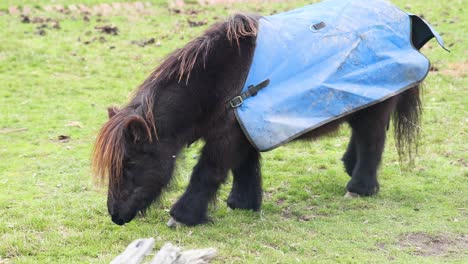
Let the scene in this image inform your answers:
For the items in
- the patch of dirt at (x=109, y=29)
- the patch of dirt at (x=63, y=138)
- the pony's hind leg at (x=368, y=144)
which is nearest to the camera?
the pony's hind leg at (x=368, y=144)

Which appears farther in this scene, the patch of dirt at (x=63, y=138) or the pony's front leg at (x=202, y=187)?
the patch of dirt at (x=63, y=138)

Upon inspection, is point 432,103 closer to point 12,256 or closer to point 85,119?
point 85,119

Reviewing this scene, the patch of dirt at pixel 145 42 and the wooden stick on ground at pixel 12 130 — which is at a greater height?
the wooden stick on ground at pixel 12 130

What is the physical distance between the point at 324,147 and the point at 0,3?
439 inches

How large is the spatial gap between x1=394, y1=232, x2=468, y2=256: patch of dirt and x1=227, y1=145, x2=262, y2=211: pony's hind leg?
1375mm

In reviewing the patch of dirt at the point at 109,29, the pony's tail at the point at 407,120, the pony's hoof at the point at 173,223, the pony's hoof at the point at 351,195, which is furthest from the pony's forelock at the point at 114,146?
the patch of dirt at the point at 109,29

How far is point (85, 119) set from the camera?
10094 millimetres

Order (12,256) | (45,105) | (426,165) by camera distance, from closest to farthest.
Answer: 1. (12,256)
2. (426,165)
3. (45,105)

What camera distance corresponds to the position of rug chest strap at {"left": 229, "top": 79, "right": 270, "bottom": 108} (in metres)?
5.98

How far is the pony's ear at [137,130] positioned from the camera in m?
5.62

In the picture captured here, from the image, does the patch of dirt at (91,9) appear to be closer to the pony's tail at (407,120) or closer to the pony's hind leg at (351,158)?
the pony's hind leg at (351,158)

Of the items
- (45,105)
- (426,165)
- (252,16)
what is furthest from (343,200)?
(45,105)

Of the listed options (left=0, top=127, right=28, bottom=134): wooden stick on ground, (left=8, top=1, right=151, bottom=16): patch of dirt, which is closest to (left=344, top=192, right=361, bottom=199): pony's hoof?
(left=0, top=127, right=28, bottom=134): wooden stick on ground

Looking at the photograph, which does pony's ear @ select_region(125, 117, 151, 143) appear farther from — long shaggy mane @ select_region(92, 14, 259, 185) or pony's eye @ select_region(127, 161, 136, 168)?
pony's eye @ select_region(127, 161, 136, 168)
